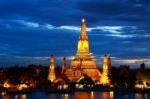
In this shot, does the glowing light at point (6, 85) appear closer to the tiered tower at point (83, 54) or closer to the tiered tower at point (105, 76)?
the tiered tower at point (105, 76)

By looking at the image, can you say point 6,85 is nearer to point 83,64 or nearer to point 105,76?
point 83,64

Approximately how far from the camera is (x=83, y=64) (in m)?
109

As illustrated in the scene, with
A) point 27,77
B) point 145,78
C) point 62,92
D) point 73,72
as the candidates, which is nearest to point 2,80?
point 27,77

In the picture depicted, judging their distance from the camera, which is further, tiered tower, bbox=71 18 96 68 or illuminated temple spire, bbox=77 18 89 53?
illuminated temple spire, bbox=77 18 89 53

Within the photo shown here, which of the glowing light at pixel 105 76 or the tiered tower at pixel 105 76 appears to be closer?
the tiered tower at pixel 105 76

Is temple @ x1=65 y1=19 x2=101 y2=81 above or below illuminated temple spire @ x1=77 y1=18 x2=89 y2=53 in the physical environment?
Answer: below

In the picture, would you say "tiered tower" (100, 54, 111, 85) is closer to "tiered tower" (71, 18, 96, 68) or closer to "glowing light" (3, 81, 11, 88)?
"tiered tower" (71, 18, 96, 68)

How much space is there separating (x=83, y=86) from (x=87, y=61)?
8744 mm

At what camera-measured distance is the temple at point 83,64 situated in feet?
357

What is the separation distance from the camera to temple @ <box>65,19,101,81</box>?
357 ft

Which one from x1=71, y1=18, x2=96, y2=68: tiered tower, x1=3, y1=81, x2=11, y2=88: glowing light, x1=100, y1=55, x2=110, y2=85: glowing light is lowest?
x1=3, y1=81, x2=11, y2=88: glowing light

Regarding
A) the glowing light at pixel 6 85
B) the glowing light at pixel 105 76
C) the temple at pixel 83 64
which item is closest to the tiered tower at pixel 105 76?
the glowing light at pixel 105 76

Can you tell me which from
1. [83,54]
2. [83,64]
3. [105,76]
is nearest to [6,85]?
[83,64]

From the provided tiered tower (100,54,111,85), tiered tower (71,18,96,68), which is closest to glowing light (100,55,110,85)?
tiered tower (100,54,111,85)
